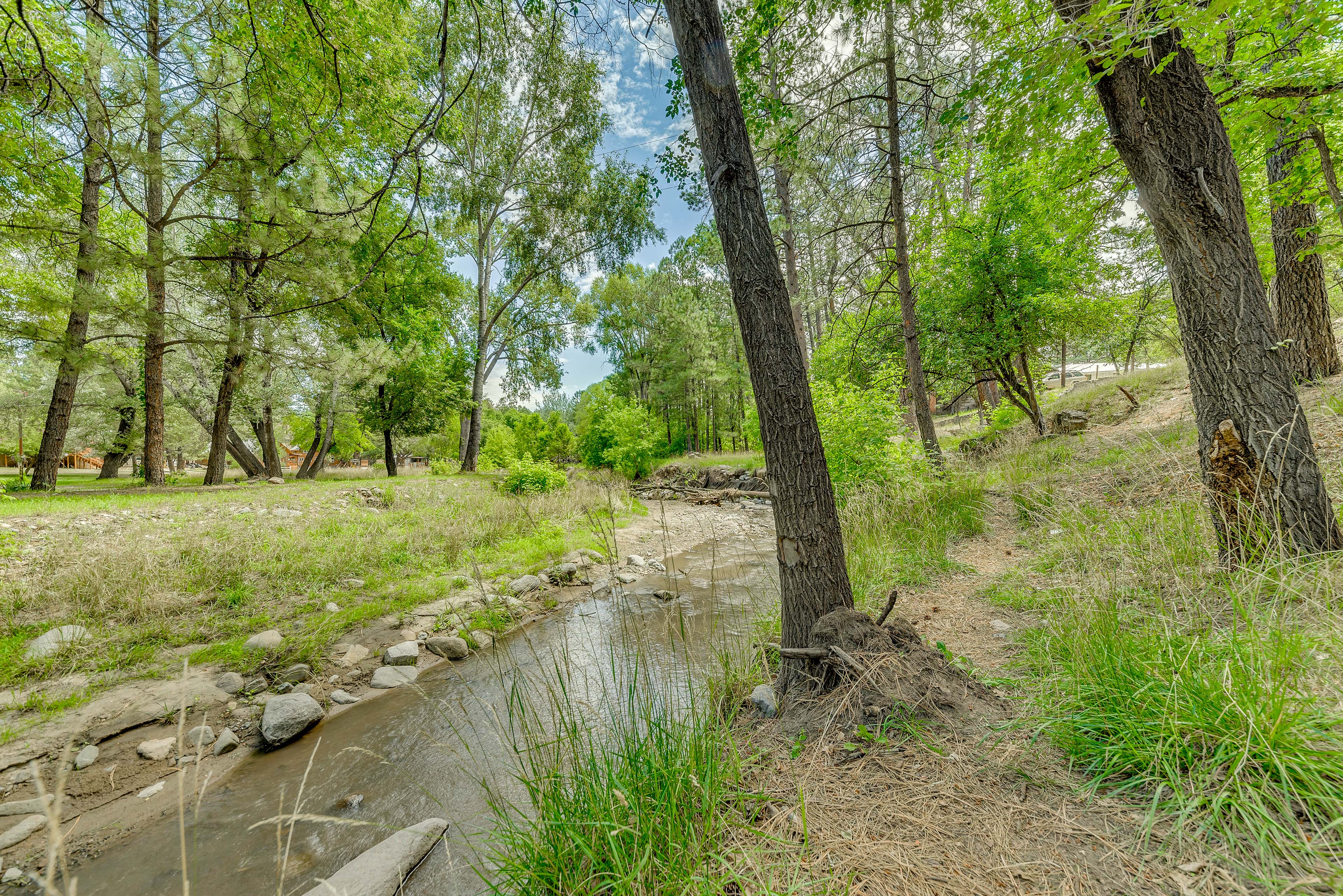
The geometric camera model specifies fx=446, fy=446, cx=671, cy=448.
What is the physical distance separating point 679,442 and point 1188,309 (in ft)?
72.3

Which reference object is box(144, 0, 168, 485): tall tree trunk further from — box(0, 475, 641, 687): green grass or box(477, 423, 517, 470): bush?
box(477, 423, 517, 470): bush

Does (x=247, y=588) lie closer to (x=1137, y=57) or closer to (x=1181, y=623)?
(x=1181, y=623)

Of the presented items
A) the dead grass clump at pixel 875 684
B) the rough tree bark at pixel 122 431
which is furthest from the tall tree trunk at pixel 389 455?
the dead grass clump at pixel 875 684

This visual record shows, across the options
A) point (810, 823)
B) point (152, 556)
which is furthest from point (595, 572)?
point (810, 823)

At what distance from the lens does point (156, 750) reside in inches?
105

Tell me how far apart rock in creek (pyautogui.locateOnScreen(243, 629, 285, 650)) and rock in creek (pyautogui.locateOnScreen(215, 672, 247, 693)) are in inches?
11.8

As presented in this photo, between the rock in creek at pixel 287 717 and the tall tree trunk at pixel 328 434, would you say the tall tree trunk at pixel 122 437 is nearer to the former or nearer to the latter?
the tall tree trunk at pixel 328 434

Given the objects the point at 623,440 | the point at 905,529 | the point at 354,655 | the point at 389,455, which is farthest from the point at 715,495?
the point at 389,455

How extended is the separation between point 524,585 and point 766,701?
3890mm

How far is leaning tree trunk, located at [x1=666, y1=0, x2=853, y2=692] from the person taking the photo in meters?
2.23

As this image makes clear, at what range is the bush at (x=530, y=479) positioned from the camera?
411 inches

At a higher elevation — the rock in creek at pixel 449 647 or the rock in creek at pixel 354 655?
the rock in creek at pixel 354 655

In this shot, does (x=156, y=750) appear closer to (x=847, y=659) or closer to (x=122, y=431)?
(x=847, y=659)

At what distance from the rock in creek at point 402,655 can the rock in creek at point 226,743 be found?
3.27 feet
